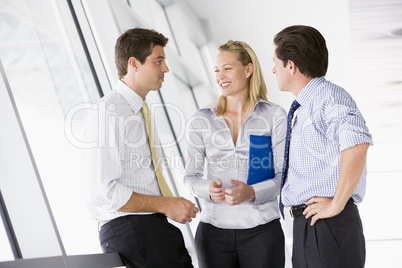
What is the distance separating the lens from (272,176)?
228 centimetres

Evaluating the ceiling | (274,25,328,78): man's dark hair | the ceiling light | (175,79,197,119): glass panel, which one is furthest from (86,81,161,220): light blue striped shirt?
the ceiling light

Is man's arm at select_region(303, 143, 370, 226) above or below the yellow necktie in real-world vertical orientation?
below

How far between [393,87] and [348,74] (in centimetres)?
102

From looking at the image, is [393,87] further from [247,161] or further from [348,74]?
[247,161]

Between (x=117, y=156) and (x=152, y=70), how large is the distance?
0.53m

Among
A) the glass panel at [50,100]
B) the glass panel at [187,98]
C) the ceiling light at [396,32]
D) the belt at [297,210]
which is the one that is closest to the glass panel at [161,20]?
the glass panel at [187,98]

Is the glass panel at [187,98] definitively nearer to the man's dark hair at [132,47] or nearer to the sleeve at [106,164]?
the man's dark hair at [132,47]

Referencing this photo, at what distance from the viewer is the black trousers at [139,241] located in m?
1.93

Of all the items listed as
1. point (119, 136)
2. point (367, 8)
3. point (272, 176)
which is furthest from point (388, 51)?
point (119, 136)

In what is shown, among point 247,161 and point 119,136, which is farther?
point 247,161

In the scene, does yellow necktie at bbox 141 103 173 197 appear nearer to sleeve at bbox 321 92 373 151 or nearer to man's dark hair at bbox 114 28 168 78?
man's dark hair at bbox 114 28 168 78

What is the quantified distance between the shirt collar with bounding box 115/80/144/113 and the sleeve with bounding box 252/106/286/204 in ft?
2.16

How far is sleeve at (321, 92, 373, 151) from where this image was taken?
164 cm

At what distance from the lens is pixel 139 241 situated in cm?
193
